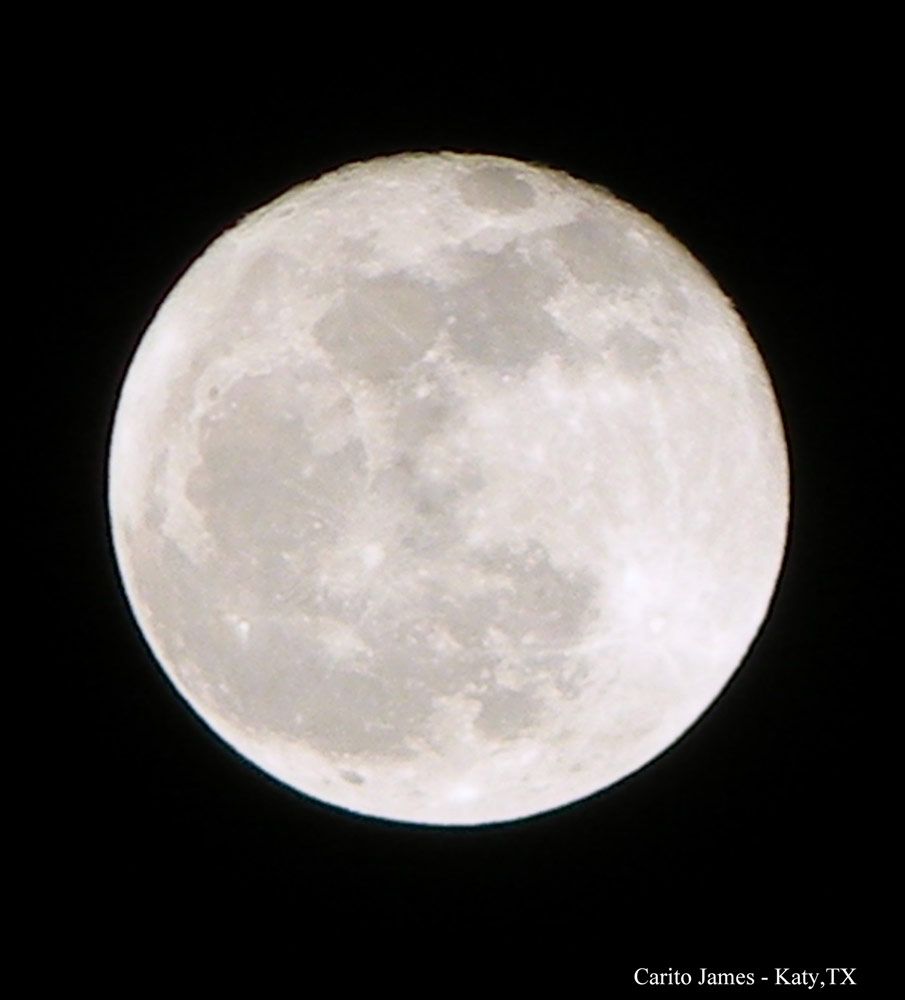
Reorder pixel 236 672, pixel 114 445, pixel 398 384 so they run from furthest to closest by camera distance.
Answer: pixel 114 445 < pixel 236 672 < pixel 398 384

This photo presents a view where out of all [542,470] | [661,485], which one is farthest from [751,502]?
[542,470]

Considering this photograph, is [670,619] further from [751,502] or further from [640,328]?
[640,328]

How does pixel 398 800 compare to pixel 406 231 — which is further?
pixel 398 800

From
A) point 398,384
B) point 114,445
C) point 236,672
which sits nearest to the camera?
point 398,384

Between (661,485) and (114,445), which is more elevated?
(114,445)

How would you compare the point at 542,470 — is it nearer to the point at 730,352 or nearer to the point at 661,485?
the point at 661,485

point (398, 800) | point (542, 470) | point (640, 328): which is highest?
point (640, 328)
